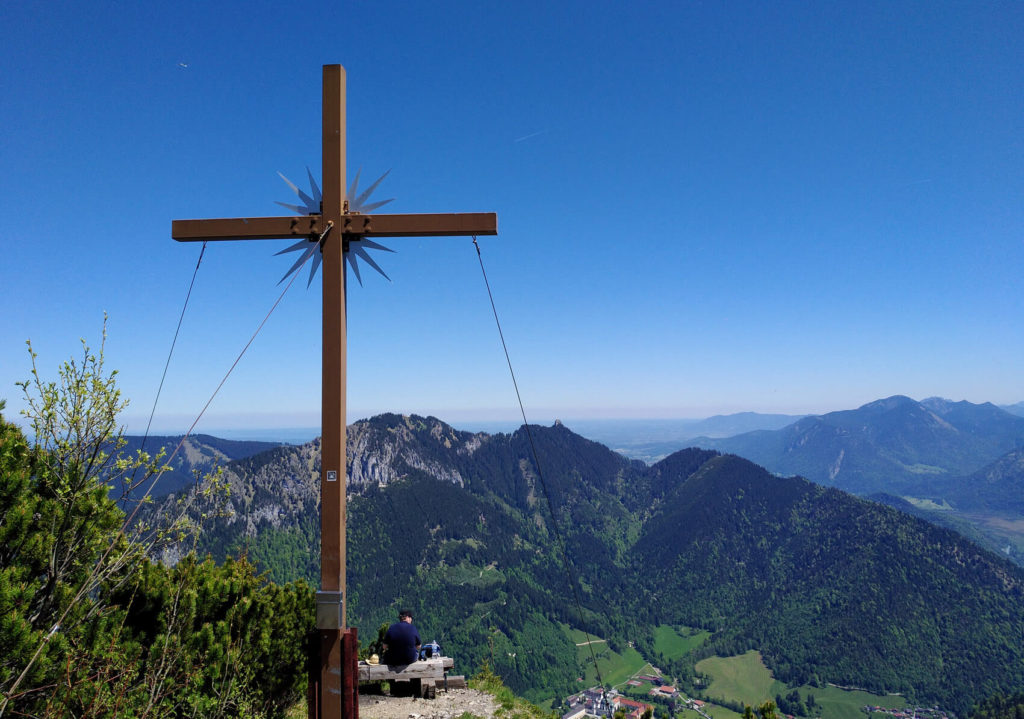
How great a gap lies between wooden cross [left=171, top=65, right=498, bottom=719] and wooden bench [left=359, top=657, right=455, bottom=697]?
204 inches

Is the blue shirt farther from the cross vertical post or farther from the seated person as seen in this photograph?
the cross vertical post

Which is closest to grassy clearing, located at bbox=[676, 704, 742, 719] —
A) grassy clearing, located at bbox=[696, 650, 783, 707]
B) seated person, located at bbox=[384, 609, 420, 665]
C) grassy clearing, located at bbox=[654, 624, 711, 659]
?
grassy clearing, located at bbox=[696, 650, 783, 707]

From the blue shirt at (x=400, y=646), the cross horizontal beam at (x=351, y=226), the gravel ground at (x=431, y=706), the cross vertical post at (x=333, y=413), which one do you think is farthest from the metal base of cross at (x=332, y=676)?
the blue shirt at (x=400, y=646)

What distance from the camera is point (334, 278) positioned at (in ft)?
17.1

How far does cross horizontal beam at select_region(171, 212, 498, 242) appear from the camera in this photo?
519 cm

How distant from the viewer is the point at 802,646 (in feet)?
578

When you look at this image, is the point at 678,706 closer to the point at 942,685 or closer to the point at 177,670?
the point at 942,685

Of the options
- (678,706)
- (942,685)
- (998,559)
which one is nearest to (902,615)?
(942,685)

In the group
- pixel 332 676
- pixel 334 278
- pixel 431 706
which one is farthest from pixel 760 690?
pixel 334 278

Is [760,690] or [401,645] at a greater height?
[401,645]

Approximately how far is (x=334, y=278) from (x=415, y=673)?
8.14 m

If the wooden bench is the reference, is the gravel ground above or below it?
below

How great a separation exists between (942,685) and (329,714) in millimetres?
200587

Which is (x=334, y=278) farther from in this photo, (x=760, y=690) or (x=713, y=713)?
(x=760, y=690)
